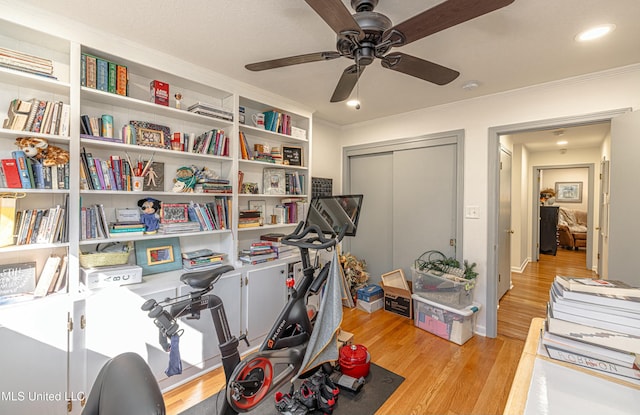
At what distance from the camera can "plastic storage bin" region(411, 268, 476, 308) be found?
2.83 metres

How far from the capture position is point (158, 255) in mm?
2320

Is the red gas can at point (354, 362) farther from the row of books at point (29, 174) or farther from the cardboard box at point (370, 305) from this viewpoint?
the row of books at point (29, 174)

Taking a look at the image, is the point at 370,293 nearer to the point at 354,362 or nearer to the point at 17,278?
the point at 354,362

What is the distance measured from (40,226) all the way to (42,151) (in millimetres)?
454

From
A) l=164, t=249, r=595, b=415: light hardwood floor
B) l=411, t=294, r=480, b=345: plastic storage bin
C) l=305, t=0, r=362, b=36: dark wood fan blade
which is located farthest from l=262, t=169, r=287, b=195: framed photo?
l=305, t=0, r=362, b=36: dark wood fan blade

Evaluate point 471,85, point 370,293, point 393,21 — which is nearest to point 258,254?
point 370,293

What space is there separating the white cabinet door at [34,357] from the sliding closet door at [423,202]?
324cm

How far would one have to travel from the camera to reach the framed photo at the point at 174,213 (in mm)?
2301

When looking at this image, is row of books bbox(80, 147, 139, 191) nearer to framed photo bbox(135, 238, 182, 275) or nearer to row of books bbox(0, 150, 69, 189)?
row of books bbox(0, 150, 69, 189)

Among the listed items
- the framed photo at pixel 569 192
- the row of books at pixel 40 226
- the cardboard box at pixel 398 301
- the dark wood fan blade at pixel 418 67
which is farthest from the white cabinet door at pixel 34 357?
the framed photo at pixel 569 192

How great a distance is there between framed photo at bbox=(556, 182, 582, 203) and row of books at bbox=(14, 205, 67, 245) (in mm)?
10200

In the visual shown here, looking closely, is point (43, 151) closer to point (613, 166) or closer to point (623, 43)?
point (623, 43)

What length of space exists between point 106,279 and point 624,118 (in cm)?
388

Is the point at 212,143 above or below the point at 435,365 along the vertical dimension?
above
